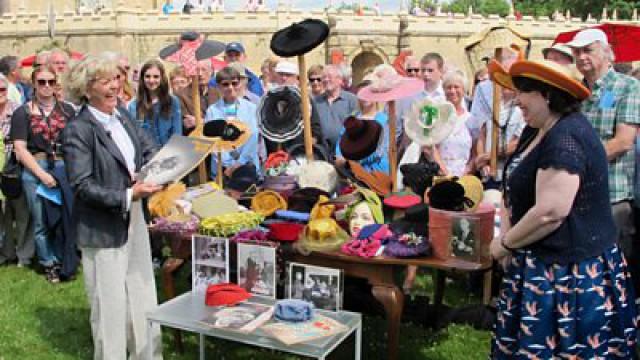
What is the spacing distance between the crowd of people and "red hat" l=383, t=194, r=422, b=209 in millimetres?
563

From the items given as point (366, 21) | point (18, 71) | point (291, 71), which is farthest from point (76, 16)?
point (291, 71)

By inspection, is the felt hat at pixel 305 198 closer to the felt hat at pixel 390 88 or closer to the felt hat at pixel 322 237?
the felt hat at pixel 322 237

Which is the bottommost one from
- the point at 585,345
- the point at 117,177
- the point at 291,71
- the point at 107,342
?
the point at 107,342

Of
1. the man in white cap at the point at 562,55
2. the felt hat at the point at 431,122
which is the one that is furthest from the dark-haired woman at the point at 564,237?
the man in white cap at the point at 562,55

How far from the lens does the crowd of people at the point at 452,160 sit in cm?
253

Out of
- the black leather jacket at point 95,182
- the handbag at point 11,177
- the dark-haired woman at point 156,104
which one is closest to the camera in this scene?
the black leather jacket at point 95,182

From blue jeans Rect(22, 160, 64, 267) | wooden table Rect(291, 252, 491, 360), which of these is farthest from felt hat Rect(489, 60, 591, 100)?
blue jeans Rect(22, 160, 64, 267)

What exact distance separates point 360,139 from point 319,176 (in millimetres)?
367

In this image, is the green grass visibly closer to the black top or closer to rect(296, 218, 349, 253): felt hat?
rect(296, 218, 349, 253): felt hat

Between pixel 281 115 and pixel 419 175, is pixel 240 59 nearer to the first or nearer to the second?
pixel 281 115

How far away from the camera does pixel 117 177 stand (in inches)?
130

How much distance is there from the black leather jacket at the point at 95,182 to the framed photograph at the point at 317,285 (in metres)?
0.94

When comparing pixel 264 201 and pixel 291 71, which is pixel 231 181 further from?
pixel 291 71

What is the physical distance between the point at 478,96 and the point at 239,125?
2.01 meters
